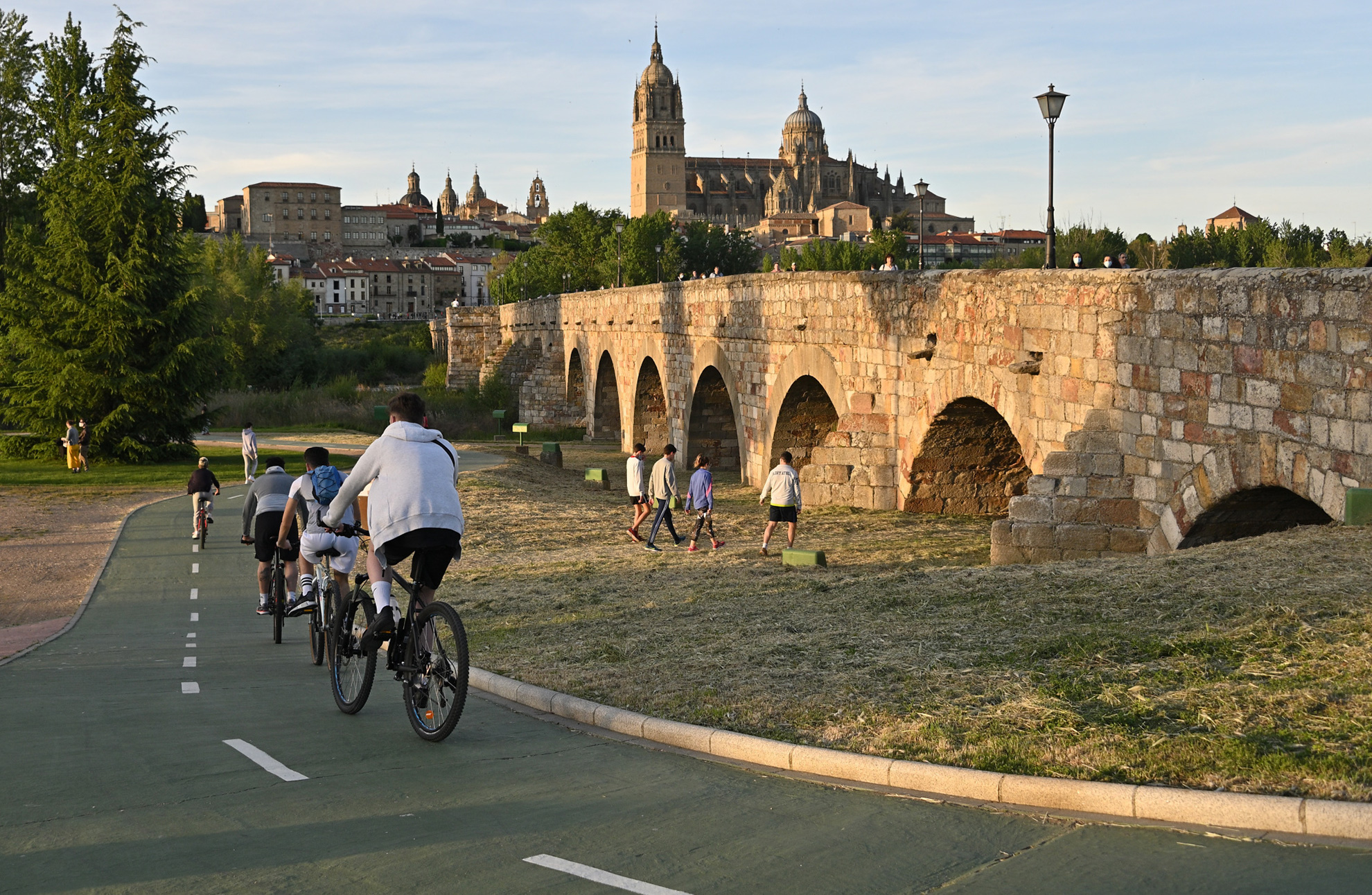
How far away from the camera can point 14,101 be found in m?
42.1

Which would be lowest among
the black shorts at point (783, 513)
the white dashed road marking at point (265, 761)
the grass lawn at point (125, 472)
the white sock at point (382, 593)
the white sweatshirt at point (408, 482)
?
the grass lawn at point (125, 472)

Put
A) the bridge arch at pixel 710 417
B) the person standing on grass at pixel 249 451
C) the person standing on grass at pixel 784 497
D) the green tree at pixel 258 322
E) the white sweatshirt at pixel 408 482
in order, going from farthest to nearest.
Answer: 1. the green tree at pixel 258 322
2. the bridge arch at pixel 710 417
3. the person standing on grass at pixel 249 451
4. the person standing on grass at pixel 784 497
5. the white sweatshirt at pixel 408 482

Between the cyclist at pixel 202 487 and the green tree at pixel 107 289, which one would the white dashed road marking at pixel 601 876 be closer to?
the cyclist at pixel 202 487

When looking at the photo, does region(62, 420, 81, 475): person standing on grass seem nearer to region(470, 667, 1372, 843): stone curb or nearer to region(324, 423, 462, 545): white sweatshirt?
region(324, 423, 462, 545): white sweatshirt

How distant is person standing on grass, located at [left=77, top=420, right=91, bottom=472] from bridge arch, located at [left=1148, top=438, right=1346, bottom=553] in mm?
25821

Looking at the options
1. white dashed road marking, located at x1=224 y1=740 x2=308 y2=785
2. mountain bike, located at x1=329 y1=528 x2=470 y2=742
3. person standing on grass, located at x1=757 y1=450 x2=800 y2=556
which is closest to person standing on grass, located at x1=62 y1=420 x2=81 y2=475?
person standing on grass, located at x1=757 y1=450 x2=800 y2=556

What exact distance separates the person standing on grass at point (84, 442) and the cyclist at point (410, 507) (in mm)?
26982

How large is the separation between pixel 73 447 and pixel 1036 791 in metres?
29.8

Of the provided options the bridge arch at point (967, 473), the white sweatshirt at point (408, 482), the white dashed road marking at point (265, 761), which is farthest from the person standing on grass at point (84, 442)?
the white sweatshirt at point (408, 482)

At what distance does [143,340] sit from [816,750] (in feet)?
101

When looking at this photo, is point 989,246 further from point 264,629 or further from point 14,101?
point 264,629

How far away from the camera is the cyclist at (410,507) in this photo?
663cm

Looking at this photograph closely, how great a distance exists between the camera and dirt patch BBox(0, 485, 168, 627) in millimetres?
14602

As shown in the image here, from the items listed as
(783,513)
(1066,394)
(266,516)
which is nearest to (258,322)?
(783,513)
